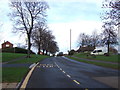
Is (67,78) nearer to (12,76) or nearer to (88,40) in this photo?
(12,76)

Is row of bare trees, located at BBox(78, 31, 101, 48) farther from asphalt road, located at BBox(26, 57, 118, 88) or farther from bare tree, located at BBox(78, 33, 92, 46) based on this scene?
asphalt road, located at BBox(26, 57, 118, 88)

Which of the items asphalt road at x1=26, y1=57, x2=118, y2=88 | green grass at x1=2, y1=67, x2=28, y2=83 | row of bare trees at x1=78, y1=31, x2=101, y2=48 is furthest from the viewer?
row of bare trees at x1=78, y1=31, x2=101, y2=48

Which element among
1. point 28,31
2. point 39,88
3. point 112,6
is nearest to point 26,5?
point 28,31

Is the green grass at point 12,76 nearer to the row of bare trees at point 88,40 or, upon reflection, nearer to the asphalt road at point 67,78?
the asphalt road at point 67,78

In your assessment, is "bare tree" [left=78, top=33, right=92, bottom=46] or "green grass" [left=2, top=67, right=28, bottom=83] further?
"bare tree" [left=78, top=33, right=92, bottom=46]

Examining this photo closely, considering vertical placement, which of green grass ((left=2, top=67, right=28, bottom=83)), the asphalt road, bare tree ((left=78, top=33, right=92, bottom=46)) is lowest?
the asphalt road

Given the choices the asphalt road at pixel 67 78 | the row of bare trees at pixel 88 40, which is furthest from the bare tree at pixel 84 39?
the asphalt road at pixel 67 78

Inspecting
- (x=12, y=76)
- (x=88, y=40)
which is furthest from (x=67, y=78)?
(x=88, y=40)

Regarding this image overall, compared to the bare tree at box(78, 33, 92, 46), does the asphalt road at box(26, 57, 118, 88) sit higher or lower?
lower

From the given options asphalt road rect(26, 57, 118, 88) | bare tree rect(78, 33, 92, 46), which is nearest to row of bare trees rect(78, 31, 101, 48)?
bare tree rect(78, 33, 92, 46)

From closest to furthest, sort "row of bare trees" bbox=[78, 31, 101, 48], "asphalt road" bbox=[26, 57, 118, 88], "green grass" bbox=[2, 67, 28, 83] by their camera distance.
Result: 1. "asphalt road" bbox=[26, 57, 118, 88]
2. "green grass" bbox=[2, 67, 28, 83]
3. "row of bare trees" bbox=[78, 31, 101, 48]

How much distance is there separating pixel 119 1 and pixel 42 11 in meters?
25.2

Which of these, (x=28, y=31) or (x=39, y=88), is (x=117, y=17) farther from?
(x=28, y=31)

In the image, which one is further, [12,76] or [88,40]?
[88,40]
